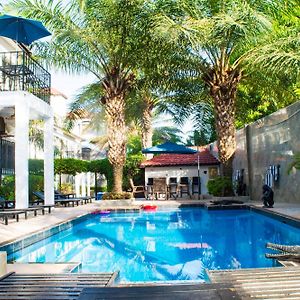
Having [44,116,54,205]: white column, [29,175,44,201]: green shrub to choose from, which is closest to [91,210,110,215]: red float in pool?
[44,116,54,205]: white column

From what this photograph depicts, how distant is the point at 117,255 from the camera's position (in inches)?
329

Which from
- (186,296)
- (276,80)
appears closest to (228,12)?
(276,80)

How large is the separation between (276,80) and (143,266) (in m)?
13.5

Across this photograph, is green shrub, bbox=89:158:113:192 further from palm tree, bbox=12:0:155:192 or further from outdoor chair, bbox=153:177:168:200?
palm tree, bbox=12:0:155:192

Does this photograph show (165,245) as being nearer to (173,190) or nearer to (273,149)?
(273,149)

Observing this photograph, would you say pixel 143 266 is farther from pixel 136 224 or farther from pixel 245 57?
pixel 245 57

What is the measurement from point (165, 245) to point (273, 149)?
388 inches

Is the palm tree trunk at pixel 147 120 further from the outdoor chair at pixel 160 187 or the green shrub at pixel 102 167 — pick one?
the outdoor chair at pixel 160 187

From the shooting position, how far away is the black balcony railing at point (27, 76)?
14.0 metres

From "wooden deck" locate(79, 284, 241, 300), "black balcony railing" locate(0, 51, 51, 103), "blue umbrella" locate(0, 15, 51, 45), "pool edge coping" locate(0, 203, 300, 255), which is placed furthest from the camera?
"black balcony railing" locate(0, 51, 51, 103)

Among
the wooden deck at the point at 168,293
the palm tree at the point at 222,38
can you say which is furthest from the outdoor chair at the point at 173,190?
the wooden deck at the point at 168,293

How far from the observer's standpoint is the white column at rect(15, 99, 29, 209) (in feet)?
43.1

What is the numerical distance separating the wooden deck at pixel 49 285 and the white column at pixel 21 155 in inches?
330

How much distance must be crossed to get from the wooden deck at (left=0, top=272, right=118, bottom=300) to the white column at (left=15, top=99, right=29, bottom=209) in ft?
27.5
